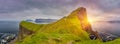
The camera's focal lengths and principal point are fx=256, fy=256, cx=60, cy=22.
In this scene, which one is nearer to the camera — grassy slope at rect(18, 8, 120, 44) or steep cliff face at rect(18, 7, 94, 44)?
grassy slope at rect(18, 8, 120, 44)

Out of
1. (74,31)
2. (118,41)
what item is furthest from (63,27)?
(118,41)

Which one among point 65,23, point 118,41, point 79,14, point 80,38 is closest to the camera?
point 118,41

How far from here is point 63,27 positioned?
80000mm

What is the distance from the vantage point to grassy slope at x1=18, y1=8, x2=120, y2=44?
2404 inches

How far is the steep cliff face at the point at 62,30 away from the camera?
62062 mm

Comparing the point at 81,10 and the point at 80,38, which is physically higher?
the point at 81,10

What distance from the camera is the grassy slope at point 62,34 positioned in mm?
61059

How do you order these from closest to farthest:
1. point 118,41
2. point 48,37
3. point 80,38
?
point 118,41
point 48,37
point 80,38

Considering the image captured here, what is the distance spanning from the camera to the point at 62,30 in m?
78.1

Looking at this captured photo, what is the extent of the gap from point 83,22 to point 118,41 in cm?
3950

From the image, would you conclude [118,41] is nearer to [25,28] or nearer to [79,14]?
[79,14]

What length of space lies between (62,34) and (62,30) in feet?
21.3

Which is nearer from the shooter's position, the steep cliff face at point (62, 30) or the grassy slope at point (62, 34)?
the grassy slope at point (62, 34)

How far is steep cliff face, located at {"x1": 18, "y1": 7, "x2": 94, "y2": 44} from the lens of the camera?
62062mm
